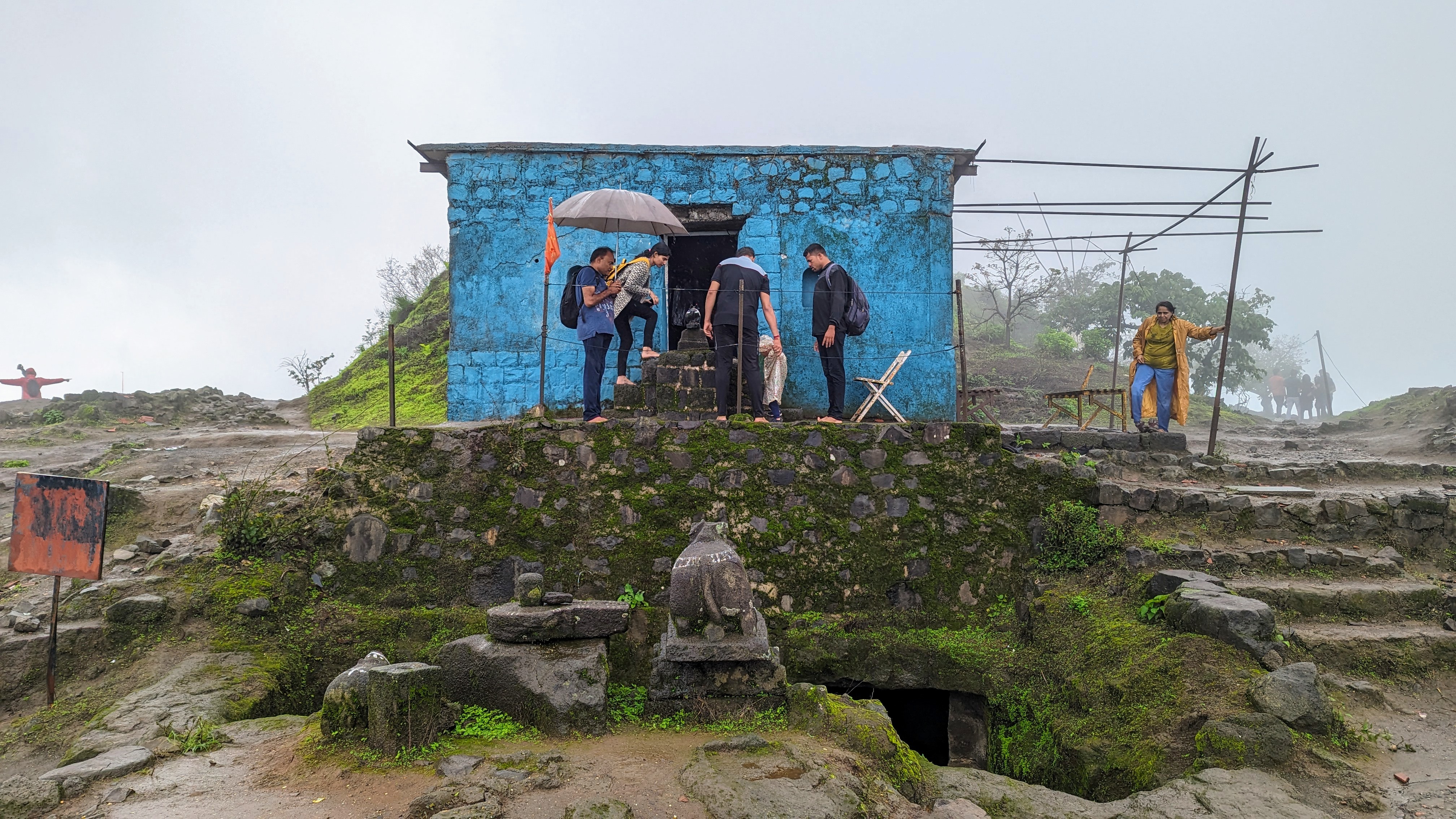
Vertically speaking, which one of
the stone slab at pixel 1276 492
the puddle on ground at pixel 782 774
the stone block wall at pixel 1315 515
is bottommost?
the puddle on ground at pixel 782 774

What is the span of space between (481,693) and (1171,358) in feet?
28.6

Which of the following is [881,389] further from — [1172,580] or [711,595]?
[711,595]

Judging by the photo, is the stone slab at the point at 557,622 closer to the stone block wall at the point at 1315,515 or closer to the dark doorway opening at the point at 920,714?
the dark doorway opening at the point at 920,714

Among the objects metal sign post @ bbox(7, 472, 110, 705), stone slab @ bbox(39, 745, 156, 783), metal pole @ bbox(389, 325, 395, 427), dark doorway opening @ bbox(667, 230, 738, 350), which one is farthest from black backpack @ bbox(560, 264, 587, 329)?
stone slab @ bbox(39, 745, 156, 783)

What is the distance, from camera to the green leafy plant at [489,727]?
14.1 ft

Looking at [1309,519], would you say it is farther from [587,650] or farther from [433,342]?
[433,342]

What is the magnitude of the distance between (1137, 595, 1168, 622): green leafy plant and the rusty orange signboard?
7680 millimetres

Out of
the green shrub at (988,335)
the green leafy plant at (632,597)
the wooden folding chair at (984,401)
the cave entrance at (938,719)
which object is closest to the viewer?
the cave entrance at (938,719)

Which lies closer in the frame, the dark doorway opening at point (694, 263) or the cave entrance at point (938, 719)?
the cave entrance at point (938, 719)

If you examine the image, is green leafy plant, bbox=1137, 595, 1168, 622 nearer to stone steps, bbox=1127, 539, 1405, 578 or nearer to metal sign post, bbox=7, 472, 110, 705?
stone steps, bbox=1127, 539, 1405, 578

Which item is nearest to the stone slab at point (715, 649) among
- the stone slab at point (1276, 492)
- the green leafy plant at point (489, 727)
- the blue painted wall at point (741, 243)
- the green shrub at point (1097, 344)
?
the green leafy plant at point (489, 727)

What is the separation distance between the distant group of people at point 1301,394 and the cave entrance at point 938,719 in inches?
1370

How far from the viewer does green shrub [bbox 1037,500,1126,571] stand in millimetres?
6344

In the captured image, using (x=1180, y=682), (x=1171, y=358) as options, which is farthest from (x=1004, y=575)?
(x=1171, y=358)
